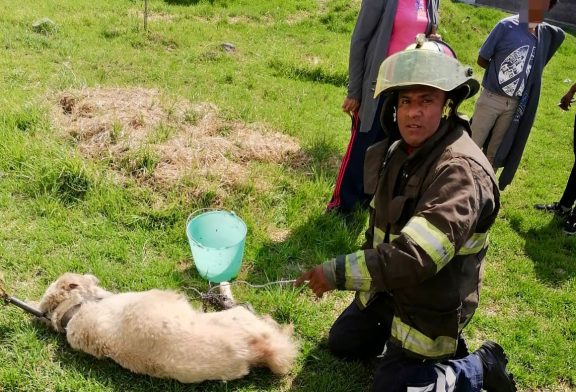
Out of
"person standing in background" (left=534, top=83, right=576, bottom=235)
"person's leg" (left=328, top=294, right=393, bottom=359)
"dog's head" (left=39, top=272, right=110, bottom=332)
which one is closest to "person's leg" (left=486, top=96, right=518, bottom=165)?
"person standing in background" (left=534, top=83, right=576, bottom=235)

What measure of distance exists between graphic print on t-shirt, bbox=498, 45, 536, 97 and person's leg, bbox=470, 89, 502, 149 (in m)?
0.16

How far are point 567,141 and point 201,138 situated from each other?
5.77 metres

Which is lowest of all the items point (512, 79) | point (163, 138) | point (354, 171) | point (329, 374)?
point (329, 374)

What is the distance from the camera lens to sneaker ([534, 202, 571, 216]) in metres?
4.89

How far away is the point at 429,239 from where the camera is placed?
1.84 meters

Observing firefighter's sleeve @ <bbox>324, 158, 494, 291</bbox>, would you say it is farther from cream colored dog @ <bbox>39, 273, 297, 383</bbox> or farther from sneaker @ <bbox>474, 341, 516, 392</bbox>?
sneaker @ <bbox>474, 341, 516, 392</bbox>

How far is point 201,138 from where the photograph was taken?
4879mm

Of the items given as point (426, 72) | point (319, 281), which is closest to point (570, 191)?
point (426, 72)

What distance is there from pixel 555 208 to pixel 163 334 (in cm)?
432

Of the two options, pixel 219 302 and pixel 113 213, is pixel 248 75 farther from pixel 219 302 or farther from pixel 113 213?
pixel 219 302

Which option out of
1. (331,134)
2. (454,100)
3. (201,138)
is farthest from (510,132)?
(201,138)

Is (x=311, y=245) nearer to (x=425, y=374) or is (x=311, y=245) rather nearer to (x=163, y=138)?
(x=425, y=374)

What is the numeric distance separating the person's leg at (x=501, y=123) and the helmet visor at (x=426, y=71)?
259 cm

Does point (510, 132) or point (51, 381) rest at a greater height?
point (510, 132)
